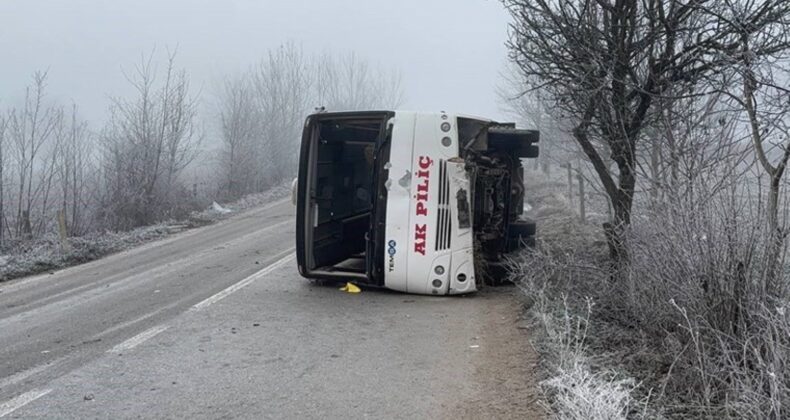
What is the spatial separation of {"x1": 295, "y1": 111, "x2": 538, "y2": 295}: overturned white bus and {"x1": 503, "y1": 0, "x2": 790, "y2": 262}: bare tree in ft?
4.07

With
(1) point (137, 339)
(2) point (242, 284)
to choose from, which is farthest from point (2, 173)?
(1) point (137, 339)

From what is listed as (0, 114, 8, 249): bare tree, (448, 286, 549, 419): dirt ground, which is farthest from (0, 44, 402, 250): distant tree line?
(448, 286, 549, 419): dirt ground

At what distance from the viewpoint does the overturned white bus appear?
25.5 ft

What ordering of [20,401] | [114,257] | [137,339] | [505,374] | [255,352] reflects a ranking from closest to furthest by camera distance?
[20,401]
[505,374]
[255,352]
[137,339]
[114,257]

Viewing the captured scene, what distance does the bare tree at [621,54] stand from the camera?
22.3ft

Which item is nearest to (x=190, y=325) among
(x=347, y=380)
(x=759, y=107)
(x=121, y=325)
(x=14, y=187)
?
(x=121, y=325)

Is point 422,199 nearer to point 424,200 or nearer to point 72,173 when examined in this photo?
point 424,200

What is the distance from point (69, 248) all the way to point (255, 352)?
960 cm

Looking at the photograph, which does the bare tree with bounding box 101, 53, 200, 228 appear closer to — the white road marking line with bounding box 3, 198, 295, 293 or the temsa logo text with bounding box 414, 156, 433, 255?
the white road marking line with bounding box 3, 198, 295, 293

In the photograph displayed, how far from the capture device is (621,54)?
23.7 ft

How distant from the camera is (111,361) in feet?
17.5

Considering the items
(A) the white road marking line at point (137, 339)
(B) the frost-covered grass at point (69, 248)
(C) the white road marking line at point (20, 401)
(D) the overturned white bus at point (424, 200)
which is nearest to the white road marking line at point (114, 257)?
(B) the frost-covered grass at point (69, 248)

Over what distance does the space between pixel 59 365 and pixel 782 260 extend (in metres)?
5.54

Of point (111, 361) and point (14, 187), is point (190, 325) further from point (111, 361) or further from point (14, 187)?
point (14, 187)
